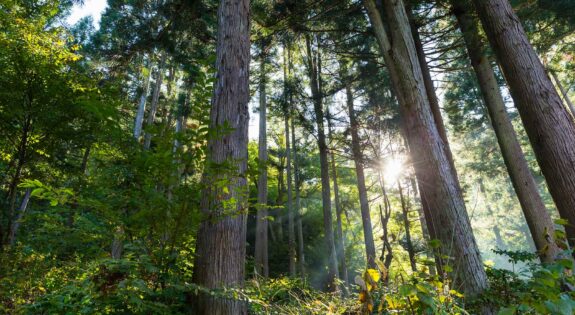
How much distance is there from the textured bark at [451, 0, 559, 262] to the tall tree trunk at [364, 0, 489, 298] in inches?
95.1

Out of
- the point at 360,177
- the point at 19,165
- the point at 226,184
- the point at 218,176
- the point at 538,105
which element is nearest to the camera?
the point at 226,184

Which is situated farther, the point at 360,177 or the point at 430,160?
the point at 360,177

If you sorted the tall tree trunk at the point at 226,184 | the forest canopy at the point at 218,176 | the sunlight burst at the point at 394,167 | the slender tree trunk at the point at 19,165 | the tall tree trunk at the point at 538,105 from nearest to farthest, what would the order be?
1. the forest canopy at the point at 218,176
2. the tall tree trunk at the point at 226,184
3. the tall tree trunk at the point at 538,105
4. the slender tree trunk at the point at 19,165
5. the sunlight burst at the point at 394,167

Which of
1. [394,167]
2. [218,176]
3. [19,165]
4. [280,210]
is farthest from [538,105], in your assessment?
[280,210]

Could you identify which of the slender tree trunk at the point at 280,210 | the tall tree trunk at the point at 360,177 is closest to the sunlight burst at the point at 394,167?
the tall tree trunk at the point at 360,177

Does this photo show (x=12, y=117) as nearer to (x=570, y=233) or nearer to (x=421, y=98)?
(x=421, y=98)

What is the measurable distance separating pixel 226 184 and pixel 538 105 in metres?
3.62

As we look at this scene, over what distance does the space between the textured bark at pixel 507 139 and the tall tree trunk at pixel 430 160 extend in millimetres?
2417

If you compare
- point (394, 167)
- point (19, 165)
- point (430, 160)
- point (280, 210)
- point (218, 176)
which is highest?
point (280, 210)

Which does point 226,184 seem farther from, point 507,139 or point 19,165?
point 507,139

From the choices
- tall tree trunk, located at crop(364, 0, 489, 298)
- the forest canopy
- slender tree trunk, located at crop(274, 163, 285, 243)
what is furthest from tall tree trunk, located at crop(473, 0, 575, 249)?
slender tree trunk, located at crop(274, 163, 285, 243)

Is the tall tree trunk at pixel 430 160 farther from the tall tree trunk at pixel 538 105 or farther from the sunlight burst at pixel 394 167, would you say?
the sunlight burst at pixel 394 167

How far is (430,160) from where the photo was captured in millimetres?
3549

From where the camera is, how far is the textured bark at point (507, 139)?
505 cm
